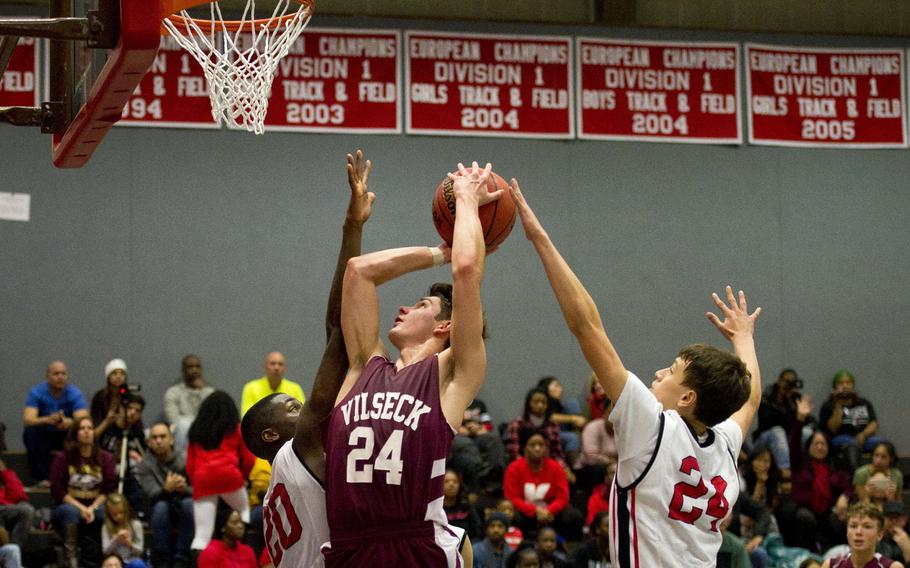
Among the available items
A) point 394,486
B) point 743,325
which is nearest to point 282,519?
point 394,486

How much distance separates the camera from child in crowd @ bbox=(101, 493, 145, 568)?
34.6 ft

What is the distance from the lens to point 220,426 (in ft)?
35.5

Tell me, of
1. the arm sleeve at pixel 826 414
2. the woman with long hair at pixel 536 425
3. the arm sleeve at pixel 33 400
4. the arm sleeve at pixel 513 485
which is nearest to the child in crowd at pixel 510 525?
the arm sleeve at pixel 513 485

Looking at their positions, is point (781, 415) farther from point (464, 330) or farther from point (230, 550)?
point (464, 330)

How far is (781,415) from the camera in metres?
13.5

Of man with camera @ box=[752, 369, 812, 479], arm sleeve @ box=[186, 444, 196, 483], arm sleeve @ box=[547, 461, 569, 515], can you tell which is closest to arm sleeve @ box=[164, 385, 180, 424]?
arm sleeve @ box=[186, 444, 196, 483]

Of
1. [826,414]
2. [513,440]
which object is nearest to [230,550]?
[513,440]

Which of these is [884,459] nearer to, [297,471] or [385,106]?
[385,106]

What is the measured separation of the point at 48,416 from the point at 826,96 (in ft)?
30.7

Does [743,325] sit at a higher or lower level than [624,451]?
higher

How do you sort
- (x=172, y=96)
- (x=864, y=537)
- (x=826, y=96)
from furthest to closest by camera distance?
(x=826, y=96), (x=172, y=96), (x=864, y=537)

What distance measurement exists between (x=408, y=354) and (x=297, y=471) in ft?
1.91

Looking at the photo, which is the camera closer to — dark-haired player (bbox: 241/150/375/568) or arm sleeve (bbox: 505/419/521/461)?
arm sleeve (bbox: 505/419/521/461)

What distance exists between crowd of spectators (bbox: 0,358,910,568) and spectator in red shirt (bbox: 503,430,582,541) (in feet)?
0.05
